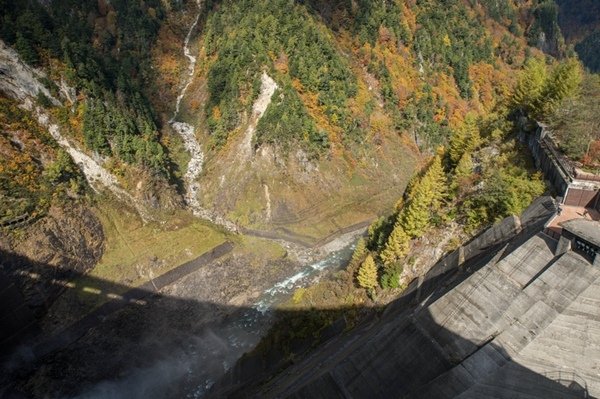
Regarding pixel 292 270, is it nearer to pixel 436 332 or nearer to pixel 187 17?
pixel 436 332

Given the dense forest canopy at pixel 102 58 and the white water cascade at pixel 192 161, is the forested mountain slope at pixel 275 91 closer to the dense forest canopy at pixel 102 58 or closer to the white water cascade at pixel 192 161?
the dense forest canopy at pixel 102 58

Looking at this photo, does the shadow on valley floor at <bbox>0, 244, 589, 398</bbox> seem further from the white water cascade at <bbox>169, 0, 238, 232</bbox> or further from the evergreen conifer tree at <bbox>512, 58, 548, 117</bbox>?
the evergreen conifer tree at <bbox>512, 58, 548, 117</bbox>

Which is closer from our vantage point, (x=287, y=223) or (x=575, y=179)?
(x=575, y=179)

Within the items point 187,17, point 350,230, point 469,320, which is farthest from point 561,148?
point 187,17

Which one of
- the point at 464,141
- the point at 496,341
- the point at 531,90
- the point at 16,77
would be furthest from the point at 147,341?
the point at 531,90

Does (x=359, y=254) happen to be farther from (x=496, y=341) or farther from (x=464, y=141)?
(x=496, y=341)

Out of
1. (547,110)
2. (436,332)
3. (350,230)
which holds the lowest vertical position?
(350,230)

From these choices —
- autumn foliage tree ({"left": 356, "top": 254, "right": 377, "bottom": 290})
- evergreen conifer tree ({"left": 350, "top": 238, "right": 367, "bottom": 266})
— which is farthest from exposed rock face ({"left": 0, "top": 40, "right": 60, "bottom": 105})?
autumn foliage tree ({"left": 356, "top": 254, "right": 377, "bottom": 290})
